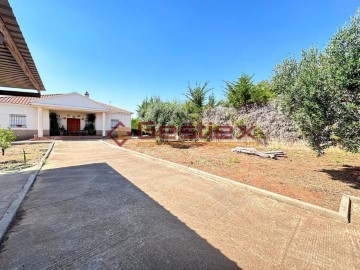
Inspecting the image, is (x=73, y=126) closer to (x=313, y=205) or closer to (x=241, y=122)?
(x=241, y=122)

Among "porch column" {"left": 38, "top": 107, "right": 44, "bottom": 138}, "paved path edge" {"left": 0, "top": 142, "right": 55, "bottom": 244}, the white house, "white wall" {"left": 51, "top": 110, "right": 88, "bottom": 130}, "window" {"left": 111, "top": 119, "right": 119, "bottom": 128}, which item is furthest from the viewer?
"window" {"left": 111, "top": 119, "right": 119, "bottom": 128}

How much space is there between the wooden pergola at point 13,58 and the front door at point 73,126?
51.9 feet

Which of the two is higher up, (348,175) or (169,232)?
(348,175)

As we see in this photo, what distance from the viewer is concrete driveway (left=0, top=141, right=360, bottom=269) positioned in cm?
214

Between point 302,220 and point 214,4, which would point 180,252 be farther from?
point 214,4

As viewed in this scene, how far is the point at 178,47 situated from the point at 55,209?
47.0 ft

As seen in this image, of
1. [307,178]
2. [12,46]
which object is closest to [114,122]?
[12,46]

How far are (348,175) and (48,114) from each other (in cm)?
2373

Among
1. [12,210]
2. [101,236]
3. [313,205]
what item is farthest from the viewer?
[313,205]

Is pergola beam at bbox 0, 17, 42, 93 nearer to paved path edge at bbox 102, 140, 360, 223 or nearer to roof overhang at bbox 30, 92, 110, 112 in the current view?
paved path edge at bbox 102, 140, 360, 223

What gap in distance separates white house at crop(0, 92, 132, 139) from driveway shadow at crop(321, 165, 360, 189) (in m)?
21.2

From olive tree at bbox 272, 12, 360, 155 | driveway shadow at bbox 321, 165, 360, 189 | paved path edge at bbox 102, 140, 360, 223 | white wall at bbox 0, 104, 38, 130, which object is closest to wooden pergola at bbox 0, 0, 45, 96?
paved path edge at bbox 102, 140, 360, 223

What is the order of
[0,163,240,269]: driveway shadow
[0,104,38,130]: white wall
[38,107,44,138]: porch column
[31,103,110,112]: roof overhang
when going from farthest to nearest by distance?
[38,107,44,138]: porch column < [31,103,110,112]: roof overhang < [0,104,38,130]: white wall < [0,163,240,269]: driveway shadow

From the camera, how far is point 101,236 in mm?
2562
